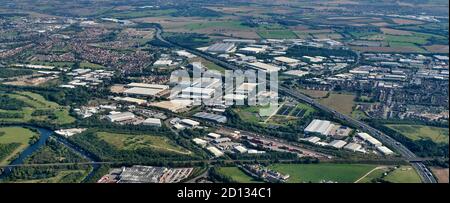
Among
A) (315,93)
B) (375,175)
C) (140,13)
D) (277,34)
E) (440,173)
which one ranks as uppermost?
(140,13)

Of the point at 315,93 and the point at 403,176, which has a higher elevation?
the point at 403,176

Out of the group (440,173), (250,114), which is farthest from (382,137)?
(250,114)

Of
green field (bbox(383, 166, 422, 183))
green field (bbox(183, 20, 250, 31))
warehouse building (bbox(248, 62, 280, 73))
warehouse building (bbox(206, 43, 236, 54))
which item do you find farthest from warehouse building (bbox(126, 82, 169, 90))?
green field (bbox(183, 20, 250, 31))

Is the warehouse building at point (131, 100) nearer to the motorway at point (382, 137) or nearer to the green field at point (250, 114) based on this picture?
the green field at point (250, 114)

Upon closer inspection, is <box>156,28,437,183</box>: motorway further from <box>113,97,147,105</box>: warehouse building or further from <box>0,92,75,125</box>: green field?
<box>0,92,75,125</box>: green field

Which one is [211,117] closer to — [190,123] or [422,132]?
[190,123]
